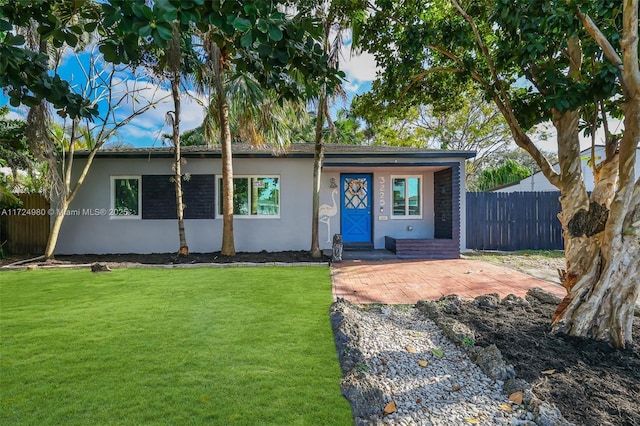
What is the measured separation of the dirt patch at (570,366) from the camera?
2.18m

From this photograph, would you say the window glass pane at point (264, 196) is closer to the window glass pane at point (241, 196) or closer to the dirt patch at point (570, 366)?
the window glass pane at point (241, 196)

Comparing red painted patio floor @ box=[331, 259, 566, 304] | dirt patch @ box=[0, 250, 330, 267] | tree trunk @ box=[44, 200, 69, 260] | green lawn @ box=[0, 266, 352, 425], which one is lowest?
green lawn @ box=[0, 266, 352, 425]

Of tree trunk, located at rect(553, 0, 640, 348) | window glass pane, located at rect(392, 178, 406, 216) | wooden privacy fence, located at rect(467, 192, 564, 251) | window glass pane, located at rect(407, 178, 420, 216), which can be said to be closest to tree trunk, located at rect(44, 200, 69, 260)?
window glass pane, located at rect(392, 178, 406, 216)

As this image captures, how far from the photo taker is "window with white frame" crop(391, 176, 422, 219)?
10.9m

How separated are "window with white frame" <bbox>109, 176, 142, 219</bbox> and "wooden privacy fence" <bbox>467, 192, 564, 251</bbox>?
35.3 feet

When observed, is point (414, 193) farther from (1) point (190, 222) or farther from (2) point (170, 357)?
(2) point (170, 357)

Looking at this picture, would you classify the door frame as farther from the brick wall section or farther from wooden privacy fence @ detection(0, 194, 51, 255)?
wooden privacy fence @ detection(0, 194, 51, 255)

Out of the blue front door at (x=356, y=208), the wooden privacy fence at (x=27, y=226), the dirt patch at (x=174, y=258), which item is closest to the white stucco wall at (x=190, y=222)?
the dirt patch at (x=174, y=258)

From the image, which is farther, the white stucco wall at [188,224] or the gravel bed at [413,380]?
the white stucco wall at [188,224]

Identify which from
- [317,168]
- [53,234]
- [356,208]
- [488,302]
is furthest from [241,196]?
[488,302]

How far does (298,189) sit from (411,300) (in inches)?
227

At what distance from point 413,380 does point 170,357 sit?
88.2 inches

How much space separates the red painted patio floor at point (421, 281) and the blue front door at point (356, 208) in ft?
6.91

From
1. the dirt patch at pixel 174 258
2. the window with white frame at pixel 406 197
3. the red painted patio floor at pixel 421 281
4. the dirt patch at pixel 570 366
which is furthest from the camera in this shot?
the window with white frame at pixel 406 197
